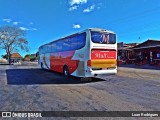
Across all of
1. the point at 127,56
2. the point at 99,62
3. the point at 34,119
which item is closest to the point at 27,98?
the point at 34,119

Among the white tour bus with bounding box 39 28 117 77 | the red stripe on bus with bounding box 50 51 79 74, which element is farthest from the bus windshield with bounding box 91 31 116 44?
the red stripe on bus with bounding box 50 51 79 74

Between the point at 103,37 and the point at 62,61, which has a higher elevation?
the point at 103,37

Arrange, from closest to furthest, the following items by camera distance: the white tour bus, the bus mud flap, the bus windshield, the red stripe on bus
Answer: the white tour bus → the bus windshield → the bus mud flap → the red stripe on bus

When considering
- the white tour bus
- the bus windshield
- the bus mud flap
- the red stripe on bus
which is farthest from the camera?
the red stripe on bus

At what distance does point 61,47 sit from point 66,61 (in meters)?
1.81

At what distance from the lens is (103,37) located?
13.1 m

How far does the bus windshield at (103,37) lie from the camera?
12720mm

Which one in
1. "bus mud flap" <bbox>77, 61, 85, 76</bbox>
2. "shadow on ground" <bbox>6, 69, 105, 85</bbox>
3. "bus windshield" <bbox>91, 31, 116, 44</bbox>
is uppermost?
"bus windshield" <bbox>91, 31, 116, 44</bbox>

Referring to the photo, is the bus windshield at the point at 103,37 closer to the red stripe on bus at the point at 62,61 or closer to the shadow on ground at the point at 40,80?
the red stripe on bus at the point at 62,61

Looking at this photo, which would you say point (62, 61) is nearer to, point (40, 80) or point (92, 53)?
point (40, 80)

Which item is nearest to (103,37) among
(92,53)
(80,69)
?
(92,53)

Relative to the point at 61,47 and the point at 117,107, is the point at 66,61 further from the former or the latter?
the point at 117,107

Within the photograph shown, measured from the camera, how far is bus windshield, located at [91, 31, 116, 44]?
501 inches

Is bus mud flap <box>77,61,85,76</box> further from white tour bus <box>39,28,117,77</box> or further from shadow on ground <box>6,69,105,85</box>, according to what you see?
shadow on ground <box>6,69,105,85</box>
